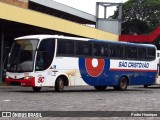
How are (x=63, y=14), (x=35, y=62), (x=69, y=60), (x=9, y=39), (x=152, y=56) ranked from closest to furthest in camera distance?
1. (x=35, y=62)
2. (x=69, y=60)
3. (x=152, y=56)
4. (x=9, y=39)
5. (x=63, y=14)

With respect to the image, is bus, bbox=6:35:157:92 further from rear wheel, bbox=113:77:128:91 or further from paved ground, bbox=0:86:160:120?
paved ground, bbox=0:86:160:120

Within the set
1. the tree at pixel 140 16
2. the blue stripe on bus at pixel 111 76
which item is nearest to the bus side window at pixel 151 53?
the blue stripe on bus at pixel 111 76

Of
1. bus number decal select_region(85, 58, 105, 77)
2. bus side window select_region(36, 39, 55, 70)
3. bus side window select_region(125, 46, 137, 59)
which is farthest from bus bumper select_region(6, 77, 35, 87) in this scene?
bus side window select_region(125, 46, 137, 59)

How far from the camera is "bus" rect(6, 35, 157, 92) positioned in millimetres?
23625

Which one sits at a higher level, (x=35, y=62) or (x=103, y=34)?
(x=103, y=34)

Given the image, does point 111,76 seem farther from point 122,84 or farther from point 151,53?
point 151,53

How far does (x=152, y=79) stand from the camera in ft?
104

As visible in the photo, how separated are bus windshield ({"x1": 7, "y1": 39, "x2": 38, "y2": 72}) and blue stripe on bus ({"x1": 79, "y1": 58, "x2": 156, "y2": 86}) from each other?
321cm

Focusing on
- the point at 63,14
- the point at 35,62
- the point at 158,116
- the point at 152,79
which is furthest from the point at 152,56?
the point at 63,14

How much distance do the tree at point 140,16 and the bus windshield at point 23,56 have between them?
63973mm

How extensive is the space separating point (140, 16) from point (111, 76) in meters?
62.5

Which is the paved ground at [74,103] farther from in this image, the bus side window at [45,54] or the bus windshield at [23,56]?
the bus side window at [45,54]

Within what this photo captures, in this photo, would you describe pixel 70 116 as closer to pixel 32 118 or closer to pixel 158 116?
pixel 32 118

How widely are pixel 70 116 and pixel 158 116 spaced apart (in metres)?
2.30
